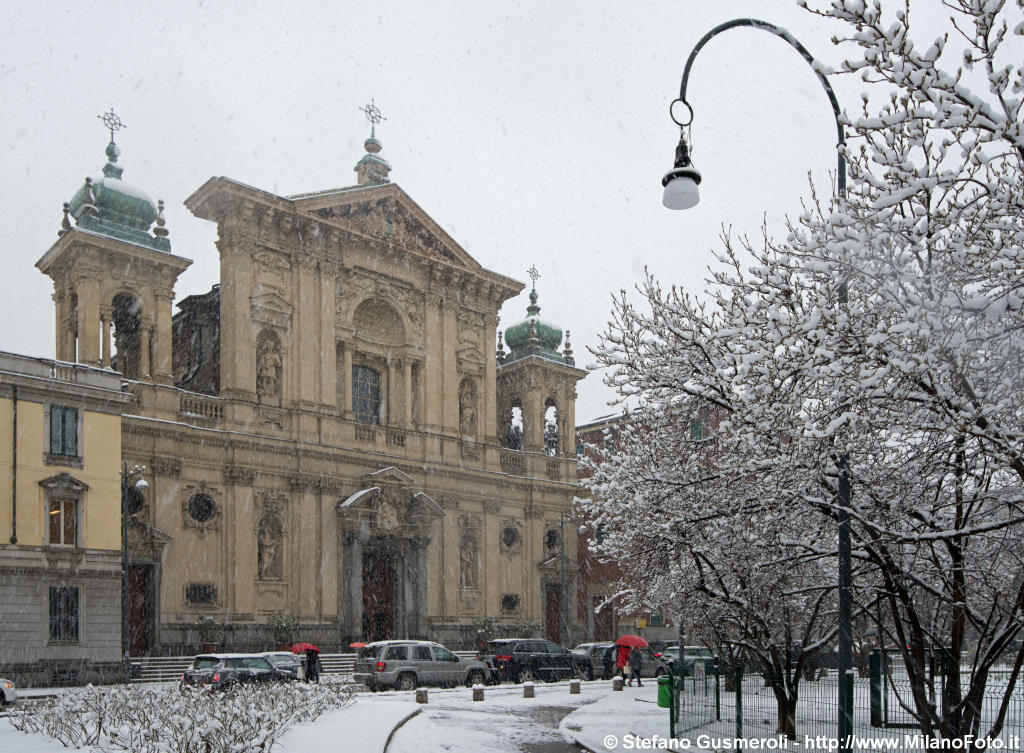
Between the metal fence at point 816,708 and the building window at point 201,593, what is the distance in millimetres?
23771

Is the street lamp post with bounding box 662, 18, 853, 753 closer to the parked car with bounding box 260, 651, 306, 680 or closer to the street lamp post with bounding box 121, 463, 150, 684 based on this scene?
the parked car with bounding box 260, 651, 306, 680


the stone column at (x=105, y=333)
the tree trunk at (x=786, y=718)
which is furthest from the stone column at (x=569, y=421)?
the tree trunk at (x=786, y=718)

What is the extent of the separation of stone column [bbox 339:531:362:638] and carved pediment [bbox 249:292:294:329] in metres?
8.76

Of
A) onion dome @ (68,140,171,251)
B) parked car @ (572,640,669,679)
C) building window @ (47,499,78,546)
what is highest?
onion dome @ (68,140,171,251)

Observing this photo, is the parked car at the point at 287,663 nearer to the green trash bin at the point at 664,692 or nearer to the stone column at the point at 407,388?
the green trash bin at the point at 664,692

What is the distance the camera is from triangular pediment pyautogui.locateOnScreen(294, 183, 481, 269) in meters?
43.5

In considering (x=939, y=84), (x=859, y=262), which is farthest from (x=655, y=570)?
(x=939, y=84)

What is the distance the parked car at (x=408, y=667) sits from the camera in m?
32.4

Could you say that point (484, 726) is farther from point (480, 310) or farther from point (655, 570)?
point (480, 310)

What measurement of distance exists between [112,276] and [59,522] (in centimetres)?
1028

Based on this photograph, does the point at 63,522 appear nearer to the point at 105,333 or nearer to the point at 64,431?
the point at 64,431

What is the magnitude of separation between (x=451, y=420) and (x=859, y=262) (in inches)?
1529

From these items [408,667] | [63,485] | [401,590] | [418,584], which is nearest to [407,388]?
[418,584]

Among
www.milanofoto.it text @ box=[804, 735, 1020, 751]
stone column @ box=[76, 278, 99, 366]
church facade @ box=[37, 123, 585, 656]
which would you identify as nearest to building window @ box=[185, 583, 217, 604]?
church facade @ box=[37, 123, 585, 656]
